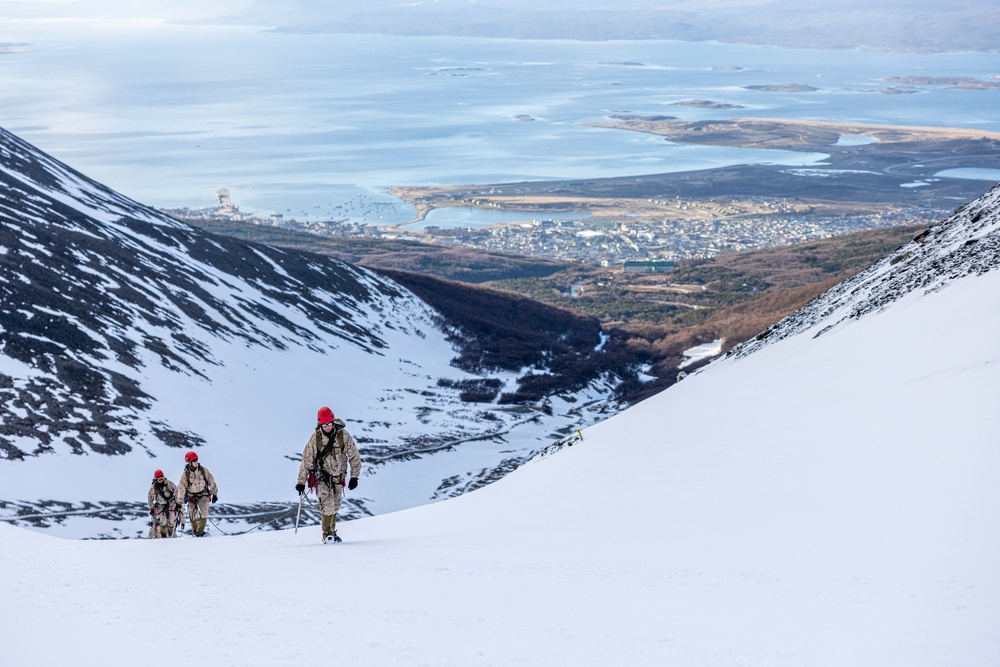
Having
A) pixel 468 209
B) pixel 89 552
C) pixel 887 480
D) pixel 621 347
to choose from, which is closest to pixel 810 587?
pixel 887 480

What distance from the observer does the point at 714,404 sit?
18766 millimetres

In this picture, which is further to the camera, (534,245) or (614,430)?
(534,245)

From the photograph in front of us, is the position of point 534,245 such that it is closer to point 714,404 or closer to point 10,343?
point 10,343

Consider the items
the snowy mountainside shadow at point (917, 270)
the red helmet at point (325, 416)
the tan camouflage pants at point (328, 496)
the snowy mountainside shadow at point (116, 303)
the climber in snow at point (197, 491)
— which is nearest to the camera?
the red helmet at point (325, 416)

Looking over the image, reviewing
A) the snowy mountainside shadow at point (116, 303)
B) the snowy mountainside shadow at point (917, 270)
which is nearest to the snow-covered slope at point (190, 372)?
the snowy mountainside shadow at point (116, 303)

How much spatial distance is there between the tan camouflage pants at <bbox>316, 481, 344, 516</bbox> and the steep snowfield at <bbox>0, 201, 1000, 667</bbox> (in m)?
0.69

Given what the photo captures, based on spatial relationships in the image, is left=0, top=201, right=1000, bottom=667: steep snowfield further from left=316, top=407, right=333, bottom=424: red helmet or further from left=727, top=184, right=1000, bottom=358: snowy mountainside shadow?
left=727, top=184, right=1000, bottom=358: snowy mountainside shadow

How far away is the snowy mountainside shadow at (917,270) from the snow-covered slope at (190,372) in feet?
46.7

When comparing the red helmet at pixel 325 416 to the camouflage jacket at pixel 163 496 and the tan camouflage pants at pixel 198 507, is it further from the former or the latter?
the camouflage jacket at pixel 163 496

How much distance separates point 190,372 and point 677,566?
33105 mm

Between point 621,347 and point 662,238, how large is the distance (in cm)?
8297

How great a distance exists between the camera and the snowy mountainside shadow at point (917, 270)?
19156 millimetres

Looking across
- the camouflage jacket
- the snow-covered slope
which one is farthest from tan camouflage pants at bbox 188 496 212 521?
the snow-covered slope

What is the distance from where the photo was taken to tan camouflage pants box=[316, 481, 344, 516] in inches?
555
